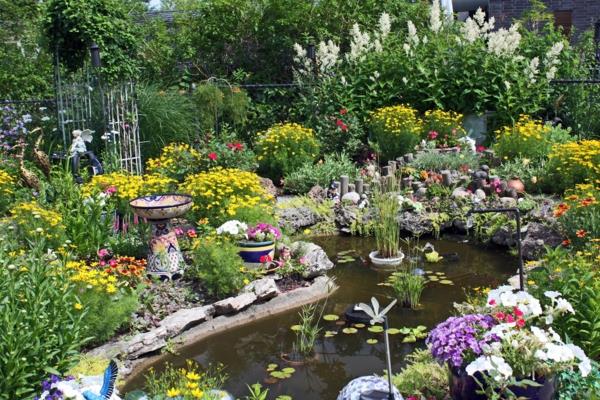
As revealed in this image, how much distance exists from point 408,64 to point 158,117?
4.53 meters

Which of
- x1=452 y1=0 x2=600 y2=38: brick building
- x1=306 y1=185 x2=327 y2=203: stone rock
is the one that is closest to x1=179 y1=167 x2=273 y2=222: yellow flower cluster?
x1=306 y1=185 x2=327 y2=203: stone rock

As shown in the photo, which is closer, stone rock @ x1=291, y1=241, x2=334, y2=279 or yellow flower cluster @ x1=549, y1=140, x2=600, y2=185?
stone rock @ x1=291, y1=241, x2=334, y2=279

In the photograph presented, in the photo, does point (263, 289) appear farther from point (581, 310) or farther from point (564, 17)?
point (564, 17)

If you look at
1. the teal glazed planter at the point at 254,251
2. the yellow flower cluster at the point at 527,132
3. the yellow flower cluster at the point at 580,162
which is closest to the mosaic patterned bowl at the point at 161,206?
the teal glazed planter at the point at 254,251

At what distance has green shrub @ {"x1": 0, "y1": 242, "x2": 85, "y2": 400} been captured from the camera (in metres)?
3.67

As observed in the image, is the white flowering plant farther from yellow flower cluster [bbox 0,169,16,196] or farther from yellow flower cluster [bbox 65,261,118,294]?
yellow flower cluster [bbox 0,169,16,196]

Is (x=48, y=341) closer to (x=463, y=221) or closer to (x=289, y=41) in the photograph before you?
(x=463, y=221)

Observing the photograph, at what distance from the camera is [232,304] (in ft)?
19.4

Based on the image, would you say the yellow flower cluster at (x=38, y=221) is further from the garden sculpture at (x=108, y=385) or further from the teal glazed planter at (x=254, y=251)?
the garden sculpture at (x=108, y=385)

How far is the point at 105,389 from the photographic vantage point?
3678 mm

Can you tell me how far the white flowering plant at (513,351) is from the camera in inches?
133

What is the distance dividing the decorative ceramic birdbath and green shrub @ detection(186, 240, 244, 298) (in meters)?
0.35

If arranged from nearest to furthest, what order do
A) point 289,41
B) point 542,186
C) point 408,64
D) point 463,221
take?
1. point 463,221
2. point 542,186
3. point 408,64
4. point 289,41

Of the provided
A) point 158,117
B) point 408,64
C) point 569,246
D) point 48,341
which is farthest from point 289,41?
point 48,341
